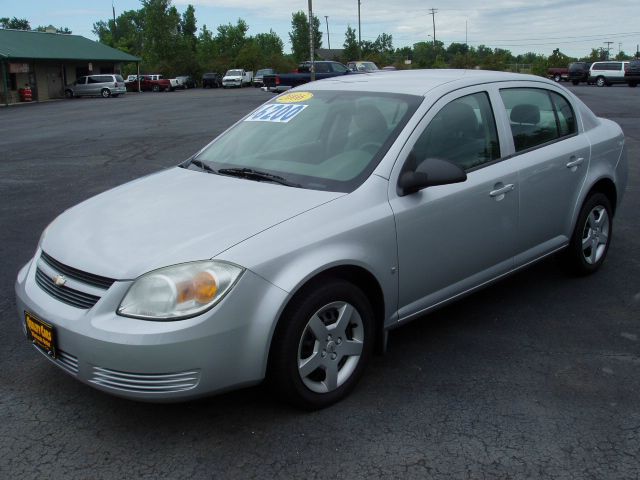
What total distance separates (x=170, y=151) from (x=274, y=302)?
38.3ft

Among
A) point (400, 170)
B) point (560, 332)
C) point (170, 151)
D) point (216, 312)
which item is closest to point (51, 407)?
point (216, 312)

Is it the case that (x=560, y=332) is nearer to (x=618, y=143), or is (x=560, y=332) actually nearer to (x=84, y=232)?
(x=618, y=143)

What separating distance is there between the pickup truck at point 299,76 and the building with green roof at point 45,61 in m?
16.1

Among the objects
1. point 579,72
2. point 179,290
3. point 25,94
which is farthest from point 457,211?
point 579,72

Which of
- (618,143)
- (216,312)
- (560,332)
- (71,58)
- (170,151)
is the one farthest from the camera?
(71,58)

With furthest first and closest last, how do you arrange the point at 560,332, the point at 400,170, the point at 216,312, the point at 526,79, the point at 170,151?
1. the point at 170,151
2. the point at 526,79
3. the point at 560,332
4. the point at 400,170
5. the point at 216,312

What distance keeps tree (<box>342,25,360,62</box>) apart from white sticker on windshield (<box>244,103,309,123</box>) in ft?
279

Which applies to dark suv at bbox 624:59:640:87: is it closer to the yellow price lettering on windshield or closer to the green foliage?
the green foliage

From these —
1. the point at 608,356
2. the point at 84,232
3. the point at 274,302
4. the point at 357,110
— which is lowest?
the point at 608,356

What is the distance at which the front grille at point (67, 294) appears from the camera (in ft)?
10.3

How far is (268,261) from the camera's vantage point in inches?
123

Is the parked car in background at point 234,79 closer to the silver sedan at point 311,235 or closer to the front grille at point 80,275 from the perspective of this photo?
the silver sedan at point 311,235

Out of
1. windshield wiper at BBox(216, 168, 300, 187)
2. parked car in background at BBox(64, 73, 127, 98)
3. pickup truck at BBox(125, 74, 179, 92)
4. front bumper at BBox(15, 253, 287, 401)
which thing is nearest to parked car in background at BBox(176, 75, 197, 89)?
pickup truck at BBox(125, 74, 179, 92)

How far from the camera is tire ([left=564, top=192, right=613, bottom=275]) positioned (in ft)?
17.1
